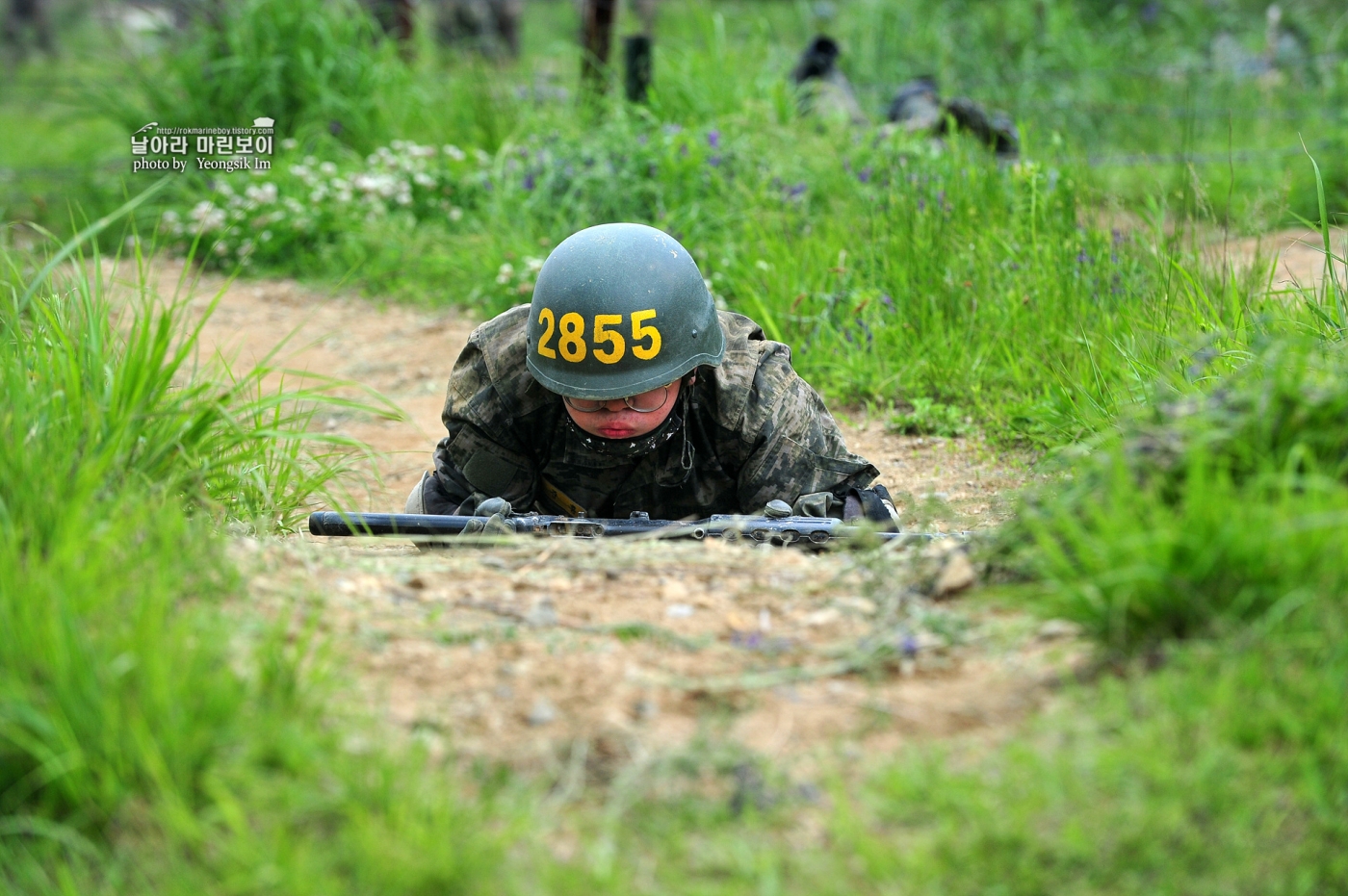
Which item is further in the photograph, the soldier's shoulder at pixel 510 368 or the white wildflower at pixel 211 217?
the white wildflower at pixel 211 217

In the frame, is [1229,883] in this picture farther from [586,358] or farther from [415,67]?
[415,67]

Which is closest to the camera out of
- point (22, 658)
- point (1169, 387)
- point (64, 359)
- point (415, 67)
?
point (22, 658)

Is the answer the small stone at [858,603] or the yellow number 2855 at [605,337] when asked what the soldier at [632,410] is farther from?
the small stone at [858,603]

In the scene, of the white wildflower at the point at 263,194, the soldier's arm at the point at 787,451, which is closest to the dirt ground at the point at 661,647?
the soldier's arm at the point at 787,451

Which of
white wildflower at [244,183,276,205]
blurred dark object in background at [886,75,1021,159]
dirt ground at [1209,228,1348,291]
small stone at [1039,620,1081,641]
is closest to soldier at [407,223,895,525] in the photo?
small stone at [1039,620,1081,641]

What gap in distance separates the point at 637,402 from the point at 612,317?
0.92 feet

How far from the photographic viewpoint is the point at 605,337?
3234 mm

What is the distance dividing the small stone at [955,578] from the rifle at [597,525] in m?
0.72

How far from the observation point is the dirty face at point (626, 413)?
340cm

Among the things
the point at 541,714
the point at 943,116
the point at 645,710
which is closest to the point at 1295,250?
the point at 943,116

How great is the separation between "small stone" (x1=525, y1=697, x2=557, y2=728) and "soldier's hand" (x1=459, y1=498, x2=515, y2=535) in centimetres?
98

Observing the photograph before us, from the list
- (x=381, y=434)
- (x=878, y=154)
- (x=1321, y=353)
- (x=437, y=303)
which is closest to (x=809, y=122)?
(x=878, y=154)

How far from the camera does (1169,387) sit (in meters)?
2.85

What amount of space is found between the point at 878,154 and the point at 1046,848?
4.39 meters
